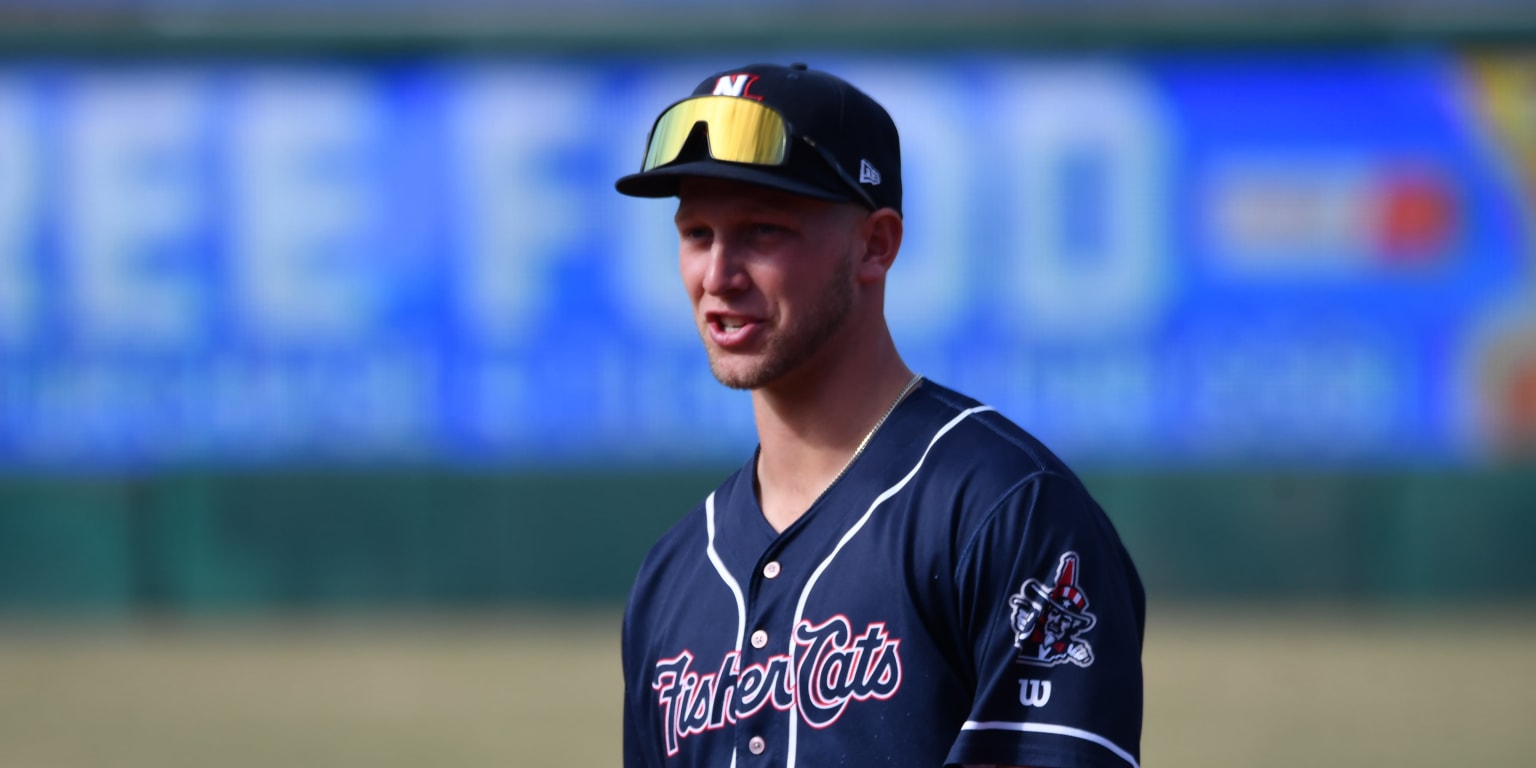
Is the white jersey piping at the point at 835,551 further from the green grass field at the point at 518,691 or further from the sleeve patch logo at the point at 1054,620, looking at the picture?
the green grass field at the point at 518,691

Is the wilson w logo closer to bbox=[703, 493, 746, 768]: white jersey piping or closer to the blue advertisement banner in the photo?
bbox=[703, 493, 746, 768]: white jersey piping

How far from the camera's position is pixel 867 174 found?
274 cm

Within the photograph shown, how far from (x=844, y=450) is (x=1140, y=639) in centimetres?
56

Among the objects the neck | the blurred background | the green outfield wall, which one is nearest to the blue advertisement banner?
the blurred background

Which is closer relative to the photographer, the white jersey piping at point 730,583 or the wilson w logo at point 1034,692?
the wilson w logo at point 1034,692

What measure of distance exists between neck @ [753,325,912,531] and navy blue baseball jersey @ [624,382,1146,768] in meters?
0.04

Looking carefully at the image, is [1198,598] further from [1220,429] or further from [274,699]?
[274,699]

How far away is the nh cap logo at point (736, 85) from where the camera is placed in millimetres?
2732

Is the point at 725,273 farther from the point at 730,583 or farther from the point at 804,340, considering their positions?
the point at 730,583

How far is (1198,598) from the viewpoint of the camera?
11695 mm

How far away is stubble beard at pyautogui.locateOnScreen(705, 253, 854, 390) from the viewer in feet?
8.95

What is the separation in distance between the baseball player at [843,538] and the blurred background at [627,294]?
8701 millimetres

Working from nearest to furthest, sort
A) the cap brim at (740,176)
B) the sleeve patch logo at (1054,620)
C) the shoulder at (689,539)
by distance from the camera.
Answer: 1. the sleeve patch logo at (1054,620)
2. the cap brim at (740,176)
3. the shoulder at (689,539)

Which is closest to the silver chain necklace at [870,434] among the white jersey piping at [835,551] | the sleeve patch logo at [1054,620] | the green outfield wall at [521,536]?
the white jersey piping at [835,551]
